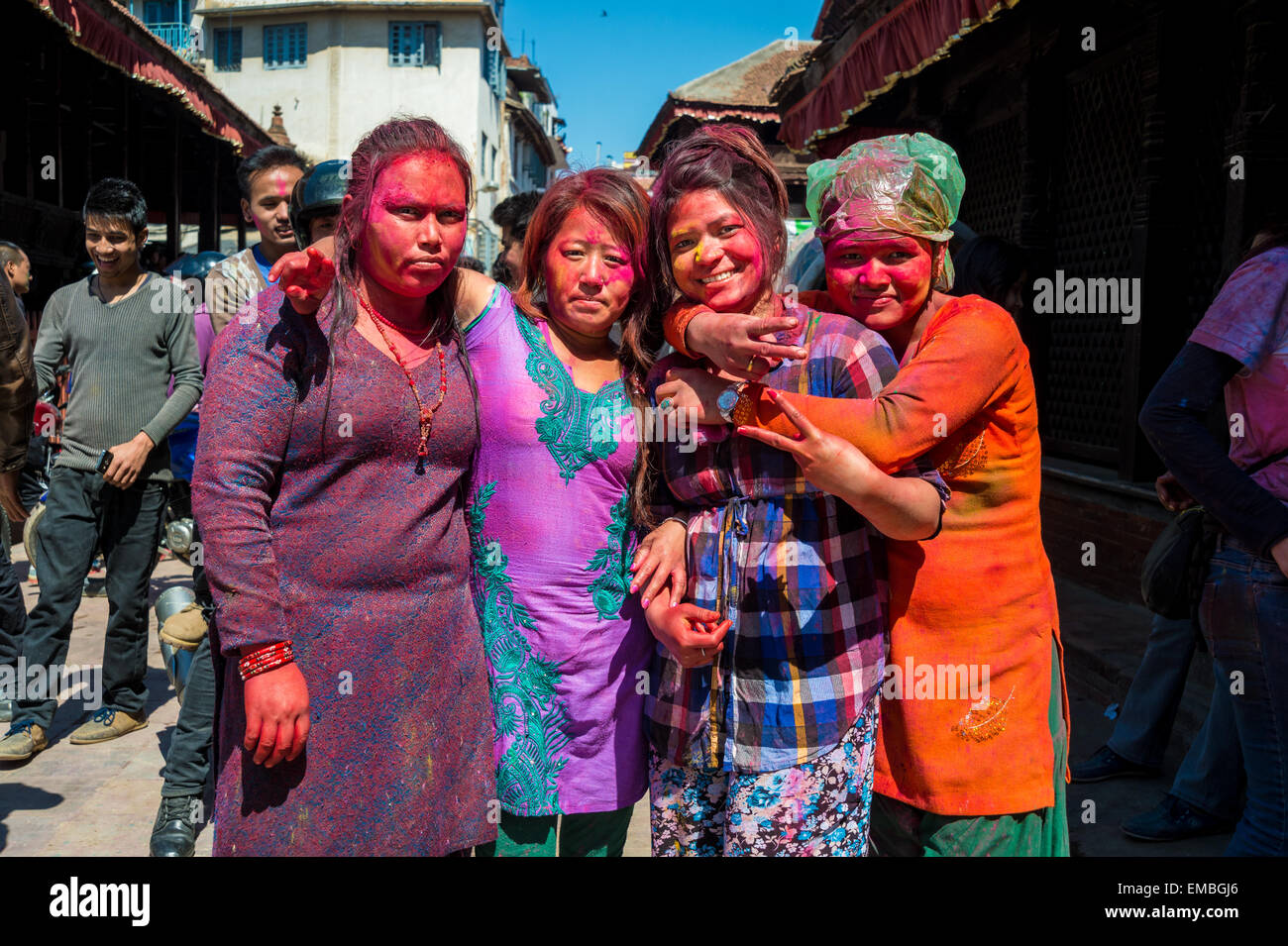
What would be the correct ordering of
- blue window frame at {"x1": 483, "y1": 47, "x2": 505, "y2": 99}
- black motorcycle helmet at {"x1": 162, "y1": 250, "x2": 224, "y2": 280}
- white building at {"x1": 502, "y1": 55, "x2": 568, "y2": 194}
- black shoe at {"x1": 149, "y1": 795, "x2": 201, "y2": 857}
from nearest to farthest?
black shoe at {"x1": 149, "y1": 795, "x2": 201, "y2": 857} < black motorcycle helmet at {"x1": 162, "y1": 250, "x2": 224, "y2": 280} < blue window frame at {"x1": 483, "y1": 47, "x2": 505, "y2": 99} < white building at {"x1": 502, "y1": 55, "x2": 568, "y2": 194}

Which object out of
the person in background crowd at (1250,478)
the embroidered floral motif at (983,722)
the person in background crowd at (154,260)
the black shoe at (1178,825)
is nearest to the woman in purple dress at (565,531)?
the embroidered floral motif at (983,722)

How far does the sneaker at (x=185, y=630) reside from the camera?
11.9ft

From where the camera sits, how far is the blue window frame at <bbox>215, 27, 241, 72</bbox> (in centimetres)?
3369

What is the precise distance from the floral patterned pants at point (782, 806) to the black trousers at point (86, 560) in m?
3.15

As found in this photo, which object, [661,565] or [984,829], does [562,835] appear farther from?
[984,829]

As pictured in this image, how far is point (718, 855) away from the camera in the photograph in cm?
201

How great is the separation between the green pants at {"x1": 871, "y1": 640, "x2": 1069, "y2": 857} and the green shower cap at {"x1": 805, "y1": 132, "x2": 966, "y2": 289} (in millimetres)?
913

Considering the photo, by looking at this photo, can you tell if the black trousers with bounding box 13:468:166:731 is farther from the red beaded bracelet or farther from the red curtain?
the red curtain

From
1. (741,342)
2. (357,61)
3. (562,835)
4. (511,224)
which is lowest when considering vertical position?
(562,835)

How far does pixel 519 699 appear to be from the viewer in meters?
2.14

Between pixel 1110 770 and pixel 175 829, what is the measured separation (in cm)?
345

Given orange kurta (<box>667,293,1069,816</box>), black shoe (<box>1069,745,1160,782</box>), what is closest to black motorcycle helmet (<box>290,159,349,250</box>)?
orange kurta (<box>667,293,1069,816</box>)

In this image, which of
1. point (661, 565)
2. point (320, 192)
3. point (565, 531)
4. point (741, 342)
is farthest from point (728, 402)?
point (320, 192)

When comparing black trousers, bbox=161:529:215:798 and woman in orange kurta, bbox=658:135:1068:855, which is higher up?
woman in orange kurta, bbox=658:135:1068:855
